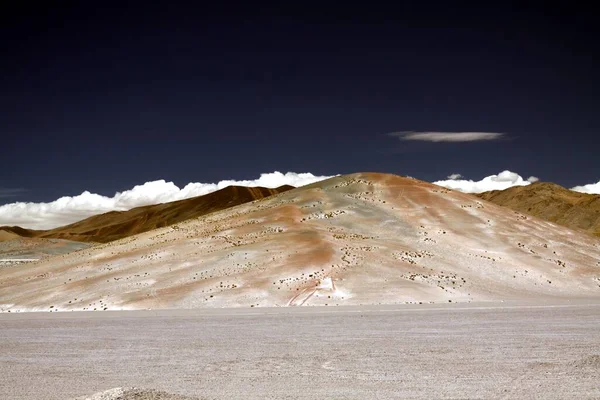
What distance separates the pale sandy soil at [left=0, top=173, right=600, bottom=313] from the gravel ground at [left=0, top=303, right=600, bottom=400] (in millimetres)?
16943

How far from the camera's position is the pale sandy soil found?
50719 mm

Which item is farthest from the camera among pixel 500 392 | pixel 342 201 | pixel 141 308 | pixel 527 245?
pixel 342 201

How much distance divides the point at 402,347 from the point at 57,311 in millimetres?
35324

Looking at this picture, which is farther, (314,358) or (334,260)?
(334,260)

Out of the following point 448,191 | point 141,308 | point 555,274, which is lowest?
point 555,274

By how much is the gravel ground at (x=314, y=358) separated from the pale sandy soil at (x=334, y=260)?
55.6ft

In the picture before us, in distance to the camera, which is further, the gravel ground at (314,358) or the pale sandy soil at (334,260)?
the pale sandy soil at (334,260)

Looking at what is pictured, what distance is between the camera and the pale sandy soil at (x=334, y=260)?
50.7m

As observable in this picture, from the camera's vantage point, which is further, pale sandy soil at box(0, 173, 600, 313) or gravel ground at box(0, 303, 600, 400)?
pale sandy soil at box(0, 173, 600, 313)

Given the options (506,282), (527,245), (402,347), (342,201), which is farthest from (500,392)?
(342,201)

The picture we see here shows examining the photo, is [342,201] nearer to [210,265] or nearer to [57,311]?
[210,265]

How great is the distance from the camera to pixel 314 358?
19922 mm

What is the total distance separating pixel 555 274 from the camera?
62531 mm

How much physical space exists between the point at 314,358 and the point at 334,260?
123 feet
